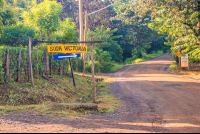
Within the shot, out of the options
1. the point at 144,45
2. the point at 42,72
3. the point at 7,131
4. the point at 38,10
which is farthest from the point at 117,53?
the point at 7,131

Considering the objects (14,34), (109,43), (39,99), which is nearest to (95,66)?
(14,34)

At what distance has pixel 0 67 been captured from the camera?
952 cm

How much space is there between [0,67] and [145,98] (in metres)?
7.15

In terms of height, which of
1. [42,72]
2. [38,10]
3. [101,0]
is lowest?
[42,72]

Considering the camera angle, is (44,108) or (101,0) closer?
(44,108)

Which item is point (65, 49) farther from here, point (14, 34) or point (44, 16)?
point (44, 16)

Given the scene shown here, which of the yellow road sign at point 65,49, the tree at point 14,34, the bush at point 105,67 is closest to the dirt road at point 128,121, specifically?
the yellow road sign at point 65,49

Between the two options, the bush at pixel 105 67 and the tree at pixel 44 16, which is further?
the bush at pixel 105 67

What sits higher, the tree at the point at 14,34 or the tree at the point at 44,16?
the tree at the point at 44,16

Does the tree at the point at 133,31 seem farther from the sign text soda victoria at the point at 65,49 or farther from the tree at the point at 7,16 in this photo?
the sign text soda victoria at the point at 65,49

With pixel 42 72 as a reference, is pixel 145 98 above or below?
below

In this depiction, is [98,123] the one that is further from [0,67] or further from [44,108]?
[0,67]

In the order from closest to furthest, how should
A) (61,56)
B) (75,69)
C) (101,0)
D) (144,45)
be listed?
1. (61,56)
2. (75,69)
3. (101,0)
4. (144,45)

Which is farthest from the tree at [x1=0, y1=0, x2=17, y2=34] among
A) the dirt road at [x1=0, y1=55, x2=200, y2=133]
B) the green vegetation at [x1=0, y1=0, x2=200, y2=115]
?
the dirt road at [x1=0, y1=55, x2=200, y2=133]
